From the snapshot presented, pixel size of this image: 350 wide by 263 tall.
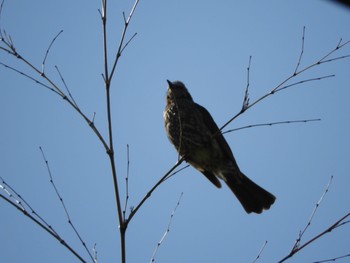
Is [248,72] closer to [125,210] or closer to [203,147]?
[125,210]

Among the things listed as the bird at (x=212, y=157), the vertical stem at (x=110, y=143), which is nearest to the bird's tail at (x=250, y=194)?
the bird at (x=212, y=157)

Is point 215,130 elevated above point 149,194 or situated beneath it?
elevated above

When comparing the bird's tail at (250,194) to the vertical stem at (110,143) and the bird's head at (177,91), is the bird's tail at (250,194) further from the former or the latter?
the vertical stem at (110,143)

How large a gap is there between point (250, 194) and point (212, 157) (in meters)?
0.61

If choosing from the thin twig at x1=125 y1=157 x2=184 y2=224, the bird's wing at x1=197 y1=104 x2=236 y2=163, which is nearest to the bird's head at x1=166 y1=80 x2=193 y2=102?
the bird's wing at x1=197 y1=104 x2=236 y2=163

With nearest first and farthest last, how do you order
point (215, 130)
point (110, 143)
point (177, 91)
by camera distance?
point (110, 143)
point (215, 130)
point (177, 91)

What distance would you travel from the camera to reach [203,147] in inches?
174

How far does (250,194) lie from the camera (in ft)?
14.6

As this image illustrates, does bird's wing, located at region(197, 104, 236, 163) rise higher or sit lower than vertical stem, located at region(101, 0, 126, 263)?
higher

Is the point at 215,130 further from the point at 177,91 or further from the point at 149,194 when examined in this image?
the point at 149,194

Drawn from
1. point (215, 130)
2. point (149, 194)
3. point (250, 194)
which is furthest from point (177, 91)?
point (149, 194)

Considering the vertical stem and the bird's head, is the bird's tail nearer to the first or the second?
the bird's head

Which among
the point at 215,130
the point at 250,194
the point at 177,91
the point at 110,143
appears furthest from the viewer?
the point at 177,91

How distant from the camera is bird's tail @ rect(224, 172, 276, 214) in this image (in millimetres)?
4406
